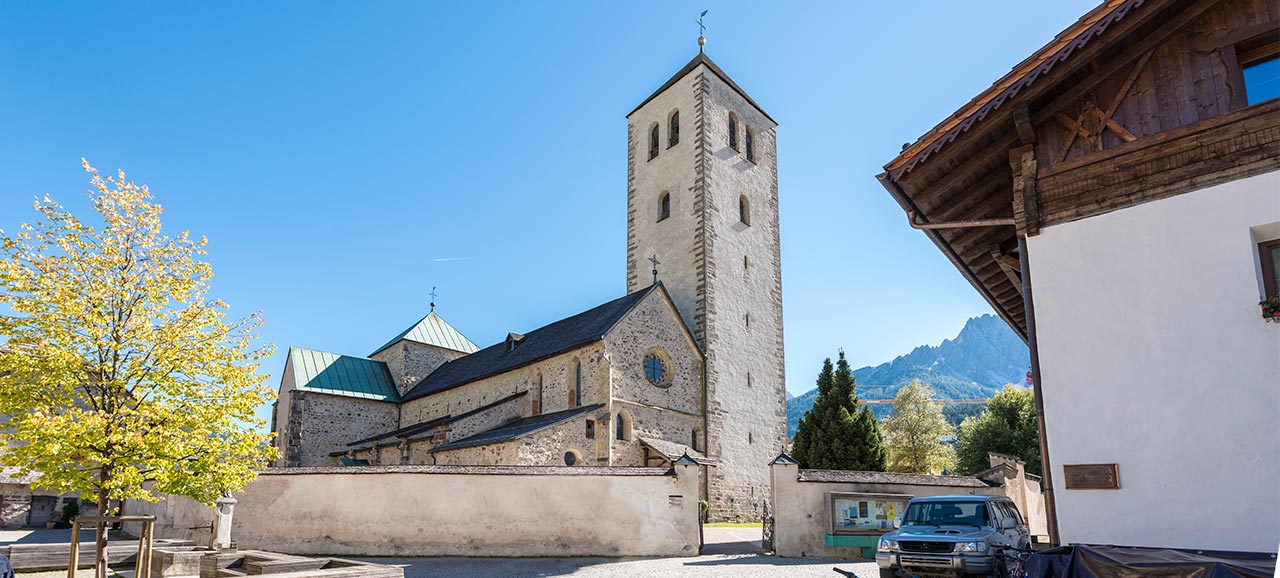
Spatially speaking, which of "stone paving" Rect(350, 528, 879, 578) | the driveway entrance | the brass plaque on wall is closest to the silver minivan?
the brass plaque on wall

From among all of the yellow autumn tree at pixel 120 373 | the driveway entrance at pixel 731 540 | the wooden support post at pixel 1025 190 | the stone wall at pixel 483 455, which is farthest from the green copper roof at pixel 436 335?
the wooden support post at pixel 1025 190

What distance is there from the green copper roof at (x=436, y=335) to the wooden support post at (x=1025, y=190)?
1494 inches

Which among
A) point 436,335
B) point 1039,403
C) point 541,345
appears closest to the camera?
point 1039,403

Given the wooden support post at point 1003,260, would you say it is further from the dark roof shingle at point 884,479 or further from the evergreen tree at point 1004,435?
the evergreen tree at point 1004,435

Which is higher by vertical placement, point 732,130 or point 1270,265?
point 732,130

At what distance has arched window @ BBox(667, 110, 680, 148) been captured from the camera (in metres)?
36.5

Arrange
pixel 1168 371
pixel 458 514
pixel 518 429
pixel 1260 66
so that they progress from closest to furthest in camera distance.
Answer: pixel 1168 371 → pixel 1260 66 → pixel 458 514 → pixel 518 429

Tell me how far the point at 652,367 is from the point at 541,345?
16.2ft

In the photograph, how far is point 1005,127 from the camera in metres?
9.91

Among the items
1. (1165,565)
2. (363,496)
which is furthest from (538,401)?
(1165,565)

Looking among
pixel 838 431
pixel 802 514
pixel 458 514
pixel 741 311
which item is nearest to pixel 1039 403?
pixel 802 514

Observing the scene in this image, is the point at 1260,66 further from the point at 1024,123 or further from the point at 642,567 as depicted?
the point at 642,567

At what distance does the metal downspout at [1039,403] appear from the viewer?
8.80m

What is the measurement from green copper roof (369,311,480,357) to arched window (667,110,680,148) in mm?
17473
